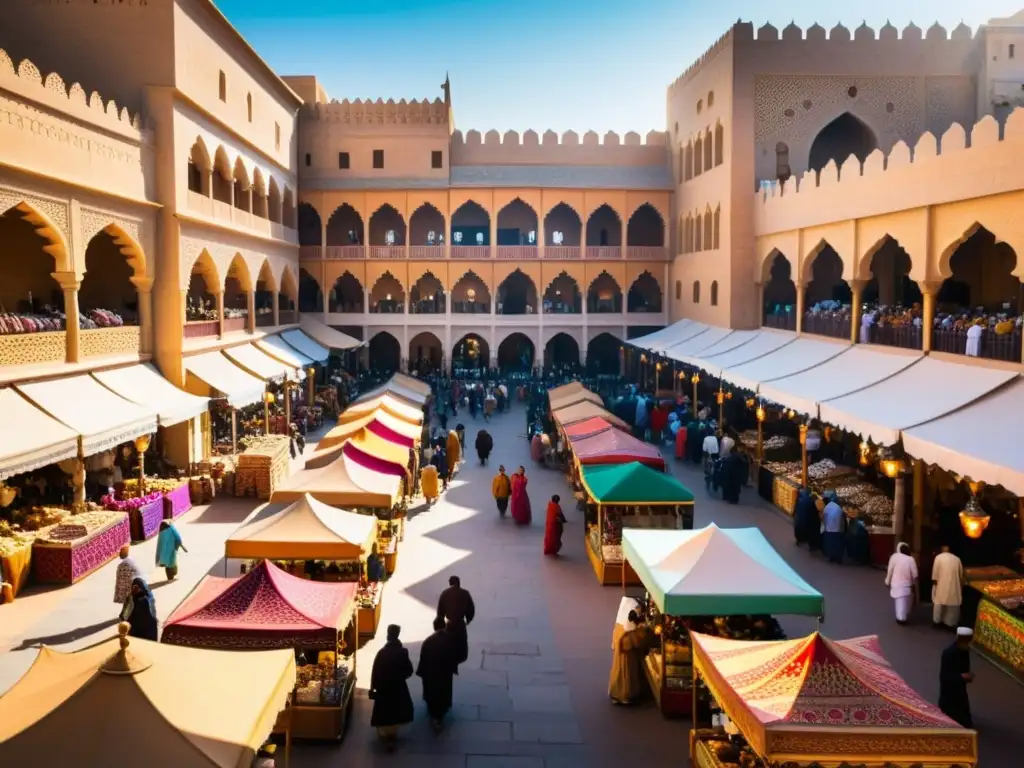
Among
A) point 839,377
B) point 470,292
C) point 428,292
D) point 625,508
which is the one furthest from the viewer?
point 470,292

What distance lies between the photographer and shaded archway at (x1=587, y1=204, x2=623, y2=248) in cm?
3706

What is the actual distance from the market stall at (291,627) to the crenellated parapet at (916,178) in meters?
10.6

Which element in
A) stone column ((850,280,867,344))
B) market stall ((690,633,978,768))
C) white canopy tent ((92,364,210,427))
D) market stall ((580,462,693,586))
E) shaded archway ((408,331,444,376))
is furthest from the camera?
shaded archway ((408,331,444,376))

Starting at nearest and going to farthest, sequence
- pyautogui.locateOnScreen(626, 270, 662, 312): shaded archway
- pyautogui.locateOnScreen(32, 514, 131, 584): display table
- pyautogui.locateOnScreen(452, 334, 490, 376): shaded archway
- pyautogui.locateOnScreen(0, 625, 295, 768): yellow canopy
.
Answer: pyautogui.locateOnScreen(0, 625, 295, 768): yellow canopy, pyautogui.locateOnScreen(32, 514, 131, 584): display table, pyautogui.locateOnScreen(626, 270, 662, 312): shaded archway, pyautogui.locateOnScreen(452, 334, 490, 376): shaded archway

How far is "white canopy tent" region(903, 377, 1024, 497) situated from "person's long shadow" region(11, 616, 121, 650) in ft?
32.2

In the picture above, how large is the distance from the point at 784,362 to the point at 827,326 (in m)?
1.34

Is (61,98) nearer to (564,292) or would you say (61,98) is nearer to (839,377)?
(839,377)

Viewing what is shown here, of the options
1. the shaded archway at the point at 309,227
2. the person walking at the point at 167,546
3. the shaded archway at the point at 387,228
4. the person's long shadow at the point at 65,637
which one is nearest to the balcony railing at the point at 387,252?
the shaded archway at the point at 309,227

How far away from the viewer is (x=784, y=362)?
19.2 m

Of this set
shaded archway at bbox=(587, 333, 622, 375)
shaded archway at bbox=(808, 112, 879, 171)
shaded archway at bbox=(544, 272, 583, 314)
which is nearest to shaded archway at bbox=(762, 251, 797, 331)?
shaded archway at bbox=(808, 112, 879, 171)

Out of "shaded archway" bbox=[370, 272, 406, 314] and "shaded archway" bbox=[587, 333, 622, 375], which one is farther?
"shaded archway" bbox=[587, 333, 622, 375]

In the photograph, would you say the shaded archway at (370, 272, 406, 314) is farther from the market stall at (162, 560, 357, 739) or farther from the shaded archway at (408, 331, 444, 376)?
the market stall at (162, 560, 357, 739)

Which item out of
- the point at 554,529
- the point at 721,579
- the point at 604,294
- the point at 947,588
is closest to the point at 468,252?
the point at 604,294

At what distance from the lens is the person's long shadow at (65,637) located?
33.1 ft
